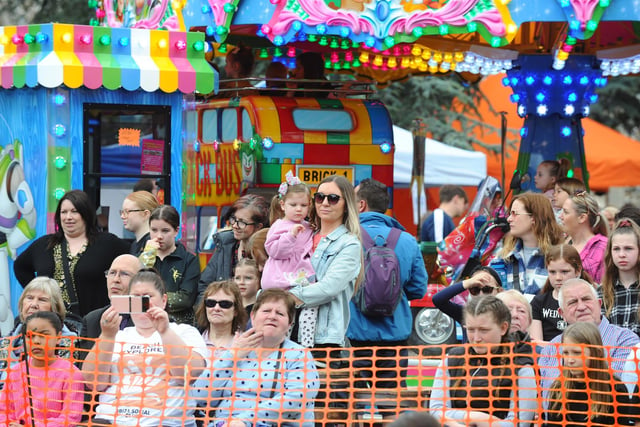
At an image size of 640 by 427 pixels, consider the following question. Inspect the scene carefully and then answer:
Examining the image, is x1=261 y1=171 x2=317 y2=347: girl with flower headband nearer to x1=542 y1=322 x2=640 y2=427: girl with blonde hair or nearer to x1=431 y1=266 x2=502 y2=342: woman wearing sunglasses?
x1=431 y1=266 x2=502 y2=342: woman wearing sunglasses

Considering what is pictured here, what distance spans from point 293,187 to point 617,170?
15331 mm

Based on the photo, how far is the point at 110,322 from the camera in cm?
623

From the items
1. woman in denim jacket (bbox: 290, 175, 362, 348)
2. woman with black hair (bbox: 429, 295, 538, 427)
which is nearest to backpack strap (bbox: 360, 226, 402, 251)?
woman in denim jacket (bbox: 290, 175, 362, 348)

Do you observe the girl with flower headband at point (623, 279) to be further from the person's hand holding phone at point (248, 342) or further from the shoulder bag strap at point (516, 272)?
the person's hand holding phone at point (248, 342)

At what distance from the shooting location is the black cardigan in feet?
25.9

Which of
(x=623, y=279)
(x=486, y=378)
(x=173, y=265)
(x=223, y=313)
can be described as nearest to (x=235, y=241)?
(x=173, y=265)

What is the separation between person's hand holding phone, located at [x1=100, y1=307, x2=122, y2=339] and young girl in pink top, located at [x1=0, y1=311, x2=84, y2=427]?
244 millimetres

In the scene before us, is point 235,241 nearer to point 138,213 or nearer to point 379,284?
point 138,213

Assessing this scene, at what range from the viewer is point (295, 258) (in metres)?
7.02

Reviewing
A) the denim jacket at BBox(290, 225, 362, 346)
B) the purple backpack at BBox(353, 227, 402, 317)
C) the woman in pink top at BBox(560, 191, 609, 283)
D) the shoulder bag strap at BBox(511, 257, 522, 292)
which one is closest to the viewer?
the denim jacket at BBox(290, 225, 362, 346)

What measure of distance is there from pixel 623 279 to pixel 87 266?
136 inches

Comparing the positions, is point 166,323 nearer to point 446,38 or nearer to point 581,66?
point 446,38

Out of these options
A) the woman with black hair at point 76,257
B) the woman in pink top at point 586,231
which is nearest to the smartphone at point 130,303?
the woman with black hair at point 76,257

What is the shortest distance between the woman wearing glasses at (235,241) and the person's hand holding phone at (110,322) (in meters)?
1.56
